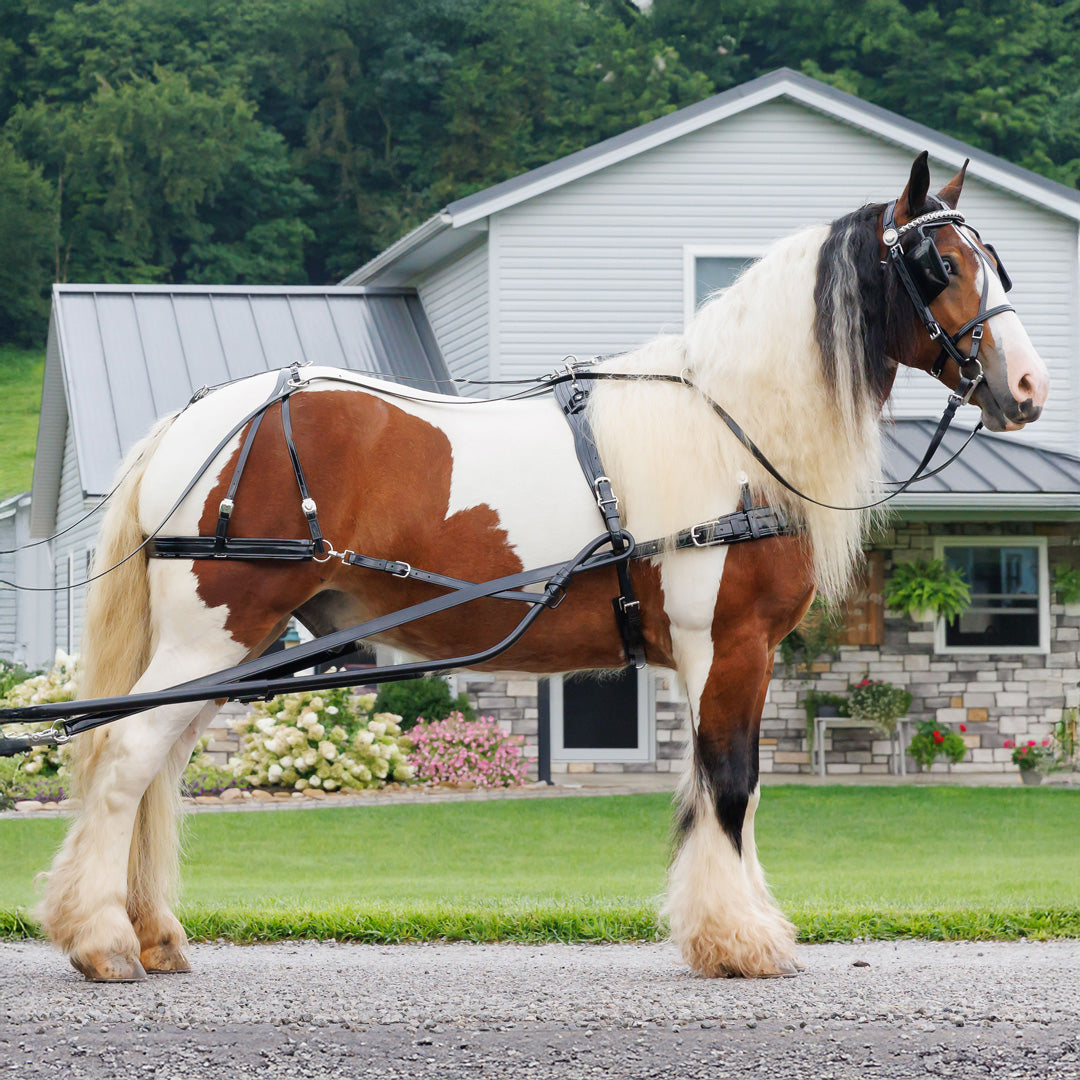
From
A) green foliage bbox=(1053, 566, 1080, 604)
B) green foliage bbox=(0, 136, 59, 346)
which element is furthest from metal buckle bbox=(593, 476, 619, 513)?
green foliage bbox=(0, 136, 59, 346)

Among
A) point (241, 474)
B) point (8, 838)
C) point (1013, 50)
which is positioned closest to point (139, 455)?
point (241, 474)

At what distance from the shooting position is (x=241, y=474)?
4.34m

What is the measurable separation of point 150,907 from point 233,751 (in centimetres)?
969

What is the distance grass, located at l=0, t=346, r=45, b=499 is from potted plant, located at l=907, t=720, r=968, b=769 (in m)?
35.4

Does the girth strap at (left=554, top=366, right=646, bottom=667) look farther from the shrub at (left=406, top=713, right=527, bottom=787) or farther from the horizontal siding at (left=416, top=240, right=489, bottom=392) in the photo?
the horizontal siding at (left=416, top=240, right=489, bottom=392)

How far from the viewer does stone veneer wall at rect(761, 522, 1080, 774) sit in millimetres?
15203

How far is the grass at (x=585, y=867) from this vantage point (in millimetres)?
5574

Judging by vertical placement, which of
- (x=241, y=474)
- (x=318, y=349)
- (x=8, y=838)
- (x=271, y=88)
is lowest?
(x=8, y=838)

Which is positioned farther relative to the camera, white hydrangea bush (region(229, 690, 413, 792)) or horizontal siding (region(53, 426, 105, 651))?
horizontal siding (region(53, 426, 105, 651))

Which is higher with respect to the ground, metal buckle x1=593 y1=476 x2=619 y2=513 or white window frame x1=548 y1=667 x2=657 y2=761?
metal buckle x1=593 y1=476 x2=619 y2=513

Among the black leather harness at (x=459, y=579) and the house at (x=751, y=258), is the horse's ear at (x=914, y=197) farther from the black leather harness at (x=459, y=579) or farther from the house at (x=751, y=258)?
the house at (x=751, y=258)

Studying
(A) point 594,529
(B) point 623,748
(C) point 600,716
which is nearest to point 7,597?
(C) point 600,716

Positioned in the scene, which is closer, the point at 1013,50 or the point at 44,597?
the point at 44,597

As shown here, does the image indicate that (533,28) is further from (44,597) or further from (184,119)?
(44,597)
